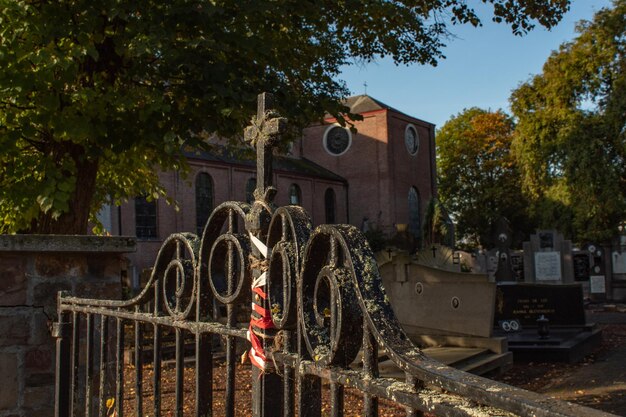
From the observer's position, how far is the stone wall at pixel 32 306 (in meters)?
3.53

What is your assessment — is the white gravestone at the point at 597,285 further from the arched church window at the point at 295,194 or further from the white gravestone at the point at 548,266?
the arched church window at the point at 295,194

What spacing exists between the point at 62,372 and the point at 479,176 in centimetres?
4667

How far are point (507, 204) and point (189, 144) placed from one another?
130ft

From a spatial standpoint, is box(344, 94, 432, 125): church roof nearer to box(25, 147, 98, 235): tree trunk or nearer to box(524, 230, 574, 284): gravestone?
box(524, 230, 574, 284): gravestone

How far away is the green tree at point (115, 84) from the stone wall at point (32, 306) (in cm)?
331

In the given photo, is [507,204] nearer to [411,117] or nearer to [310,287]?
[411,117]

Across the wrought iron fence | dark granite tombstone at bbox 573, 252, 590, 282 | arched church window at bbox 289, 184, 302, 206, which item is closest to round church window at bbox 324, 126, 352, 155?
arched church window at bbox 289, 184, 302, 206

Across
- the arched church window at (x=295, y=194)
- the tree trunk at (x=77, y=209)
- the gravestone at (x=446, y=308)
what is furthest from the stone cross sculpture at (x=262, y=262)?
the arched church window at (x=295, y=194)

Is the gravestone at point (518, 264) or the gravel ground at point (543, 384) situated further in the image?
the gravestone at point (518, 264)

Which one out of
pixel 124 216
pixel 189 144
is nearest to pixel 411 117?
pixel 124 216

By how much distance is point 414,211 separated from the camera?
1837 inches

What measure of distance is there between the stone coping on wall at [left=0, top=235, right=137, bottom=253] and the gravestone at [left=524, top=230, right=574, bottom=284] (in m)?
21.0

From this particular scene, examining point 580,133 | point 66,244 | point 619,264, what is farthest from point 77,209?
point 580,133

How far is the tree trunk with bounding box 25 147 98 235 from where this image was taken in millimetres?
8070
